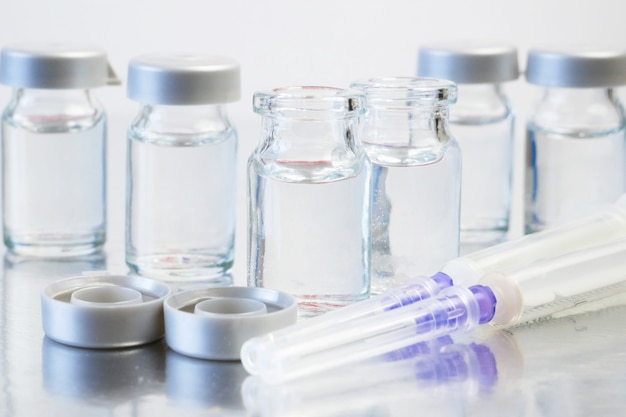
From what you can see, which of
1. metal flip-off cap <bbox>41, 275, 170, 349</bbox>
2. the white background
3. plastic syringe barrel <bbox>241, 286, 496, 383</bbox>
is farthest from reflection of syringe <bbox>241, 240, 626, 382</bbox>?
the white background

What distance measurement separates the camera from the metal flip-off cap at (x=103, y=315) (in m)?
0.79

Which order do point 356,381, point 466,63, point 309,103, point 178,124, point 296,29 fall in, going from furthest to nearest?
1. point 296,29
2. point 466,63
3. point 178,124
4. point 309,103
5. point 356,381

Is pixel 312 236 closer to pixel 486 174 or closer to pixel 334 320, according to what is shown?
pixel 334 320

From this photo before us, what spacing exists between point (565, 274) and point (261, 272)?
0.22 metres

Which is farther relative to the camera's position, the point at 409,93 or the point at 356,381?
the point at 409,93

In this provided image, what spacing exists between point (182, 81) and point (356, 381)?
0.31 meters

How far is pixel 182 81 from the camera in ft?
3.05

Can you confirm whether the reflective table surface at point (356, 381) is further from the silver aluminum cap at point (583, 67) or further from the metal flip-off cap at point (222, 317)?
the silver aluminum cap at point (583, 67)

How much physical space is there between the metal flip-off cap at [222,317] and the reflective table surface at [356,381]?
1 centimetres

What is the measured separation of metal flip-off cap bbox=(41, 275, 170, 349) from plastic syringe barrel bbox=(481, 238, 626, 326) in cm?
23

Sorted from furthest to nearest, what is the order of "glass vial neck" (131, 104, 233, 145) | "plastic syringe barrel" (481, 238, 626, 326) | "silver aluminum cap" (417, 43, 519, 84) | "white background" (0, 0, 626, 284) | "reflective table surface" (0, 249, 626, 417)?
"white background" (0, 0, 626, 284)
"silver aluminum cap" (417, 43, 519, 84)
"glass vial neck" (131, 104, 233, 145)
"plastic syringe barrel" (481, 238, 626, 326)
"reflective table surface" (0, 249, 626, 417)

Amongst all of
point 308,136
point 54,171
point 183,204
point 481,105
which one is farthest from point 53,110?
point 481,105

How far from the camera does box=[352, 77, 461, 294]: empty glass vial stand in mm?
917

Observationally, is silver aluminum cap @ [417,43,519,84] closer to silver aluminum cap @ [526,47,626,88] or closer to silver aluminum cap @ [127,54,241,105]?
silver aluminum cap @ [526,47,626,88]
